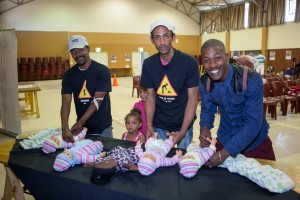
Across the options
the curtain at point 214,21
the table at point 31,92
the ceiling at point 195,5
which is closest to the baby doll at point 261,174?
the table at point 31,92

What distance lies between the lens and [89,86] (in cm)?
280

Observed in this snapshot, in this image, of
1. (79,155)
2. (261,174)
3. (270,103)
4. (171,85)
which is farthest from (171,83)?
(270,103)

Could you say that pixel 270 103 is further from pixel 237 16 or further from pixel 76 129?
pixel 237 16

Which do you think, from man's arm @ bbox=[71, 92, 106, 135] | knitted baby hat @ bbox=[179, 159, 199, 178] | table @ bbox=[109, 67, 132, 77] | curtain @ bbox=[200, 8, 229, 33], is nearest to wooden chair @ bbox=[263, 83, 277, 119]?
man's arm @ bbox=[71, 92, 106, 135]

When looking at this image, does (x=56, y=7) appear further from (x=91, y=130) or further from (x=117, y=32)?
(x=91, y=130)

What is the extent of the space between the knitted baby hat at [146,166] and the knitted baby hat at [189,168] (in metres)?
0.21

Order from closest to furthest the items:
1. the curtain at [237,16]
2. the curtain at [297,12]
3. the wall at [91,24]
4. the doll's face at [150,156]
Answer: the doll's face at [150,156]
the curtain at [297,12]
the wall at [91,24]
the curtain at [237,16]

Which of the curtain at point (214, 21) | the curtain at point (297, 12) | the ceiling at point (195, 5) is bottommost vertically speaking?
the curtain at point (297, 12)

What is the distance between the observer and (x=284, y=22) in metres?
15.6

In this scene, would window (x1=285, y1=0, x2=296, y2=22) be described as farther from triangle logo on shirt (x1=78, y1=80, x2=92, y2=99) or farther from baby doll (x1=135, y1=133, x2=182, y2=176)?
Result: baby doll (x1=135, y1=133, x2=182, y2=176)

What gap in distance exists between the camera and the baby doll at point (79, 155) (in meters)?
2.00

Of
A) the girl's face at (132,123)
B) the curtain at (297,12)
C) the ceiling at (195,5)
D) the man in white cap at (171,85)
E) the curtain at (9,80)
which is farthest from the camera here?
the ceiling at (195,5)

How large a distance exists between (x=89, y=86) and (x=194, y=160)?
1.49 m

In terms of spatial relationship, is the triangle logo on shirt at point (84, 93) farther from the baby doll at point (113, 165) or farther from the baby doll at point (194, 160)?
the baby doll at point (194, 160)
